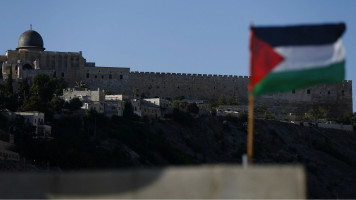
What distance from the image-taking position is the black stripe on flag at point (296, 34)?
34.9 ft

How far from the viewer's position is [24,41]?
6656 cm

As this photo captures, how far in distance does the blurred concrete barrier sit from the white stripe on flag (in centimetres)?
168

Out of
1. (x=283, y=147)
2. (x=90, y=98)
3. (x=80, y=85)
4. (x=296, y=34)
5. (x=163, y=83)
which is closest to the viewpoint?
(x=296, y=34)

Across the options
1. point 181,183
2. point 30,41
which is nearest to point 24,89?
point 30,41

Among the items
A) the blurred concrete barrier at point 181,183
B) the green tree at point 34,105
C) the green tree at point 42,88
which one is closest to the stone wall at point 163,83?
the green tree at point 42,88

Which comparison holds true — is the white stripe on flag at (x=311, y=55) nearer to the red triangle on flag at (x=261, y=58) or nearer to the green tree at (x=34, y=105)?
the red triangle on flag at (x=261, y=58)

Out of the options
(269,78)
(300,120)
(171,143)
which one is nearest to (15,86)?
(171,143)

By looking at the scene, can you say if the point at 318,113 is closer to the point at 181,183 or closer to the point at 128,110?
the point at 128,110

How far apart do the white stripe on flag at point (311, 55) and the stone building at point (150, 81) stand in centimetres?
5158

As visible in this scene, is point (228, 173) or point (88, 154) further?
point (88, 154)

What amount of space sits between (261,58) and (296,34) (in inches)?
21.2

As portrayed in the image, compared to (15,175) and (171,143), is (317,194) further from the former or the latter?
(15,175)

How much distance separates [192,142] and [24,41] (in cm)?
1812

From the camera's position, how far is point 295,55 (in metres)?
10.7
